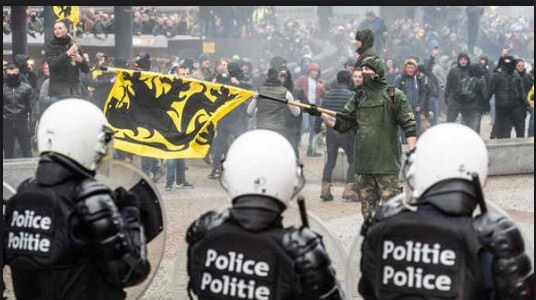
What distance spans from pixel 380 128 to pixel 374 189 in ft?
1.60

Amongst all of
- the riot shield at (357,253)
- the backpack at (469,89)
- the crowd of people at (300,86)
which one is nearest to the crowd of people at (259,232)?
the riot shield at (357,253)

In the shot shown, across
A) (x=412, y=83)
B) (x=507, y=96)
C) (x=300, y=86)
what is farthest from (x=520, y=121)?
(x=300, y=86)

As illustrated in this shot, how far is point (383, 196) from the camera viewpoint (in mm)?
8766

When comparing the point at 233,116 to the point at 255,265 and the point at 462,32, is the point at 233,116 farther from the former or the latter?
the point at 462,32

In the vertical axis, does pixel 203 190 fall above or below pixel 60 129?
below

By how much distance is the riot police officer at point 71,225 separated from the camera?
4.77 meters

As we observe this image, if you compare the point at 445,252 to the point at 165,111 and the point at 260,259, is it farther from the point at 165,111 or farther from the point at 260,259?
the point at 165,111

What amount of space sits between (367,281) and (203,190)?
28.9 ft

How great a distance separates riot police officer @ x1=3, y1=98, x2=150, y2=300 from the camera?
4770 millimetres

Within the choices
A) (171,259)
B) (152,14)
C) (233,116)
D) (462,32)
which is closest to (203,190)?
(233,116)

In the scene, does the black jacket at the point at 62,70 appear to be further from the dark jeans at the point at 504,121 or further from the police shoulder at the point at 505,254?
the police shoulder at the point at 505,254

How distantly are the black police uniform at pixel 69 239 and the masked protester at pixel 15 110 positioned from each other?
9.43 m

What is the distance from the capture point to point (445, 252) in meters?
4.34

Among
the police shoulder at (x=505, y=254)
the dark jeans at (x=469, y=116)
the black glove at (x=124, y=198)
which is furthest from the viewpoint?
the dark jeans at (x=469, y=116)
